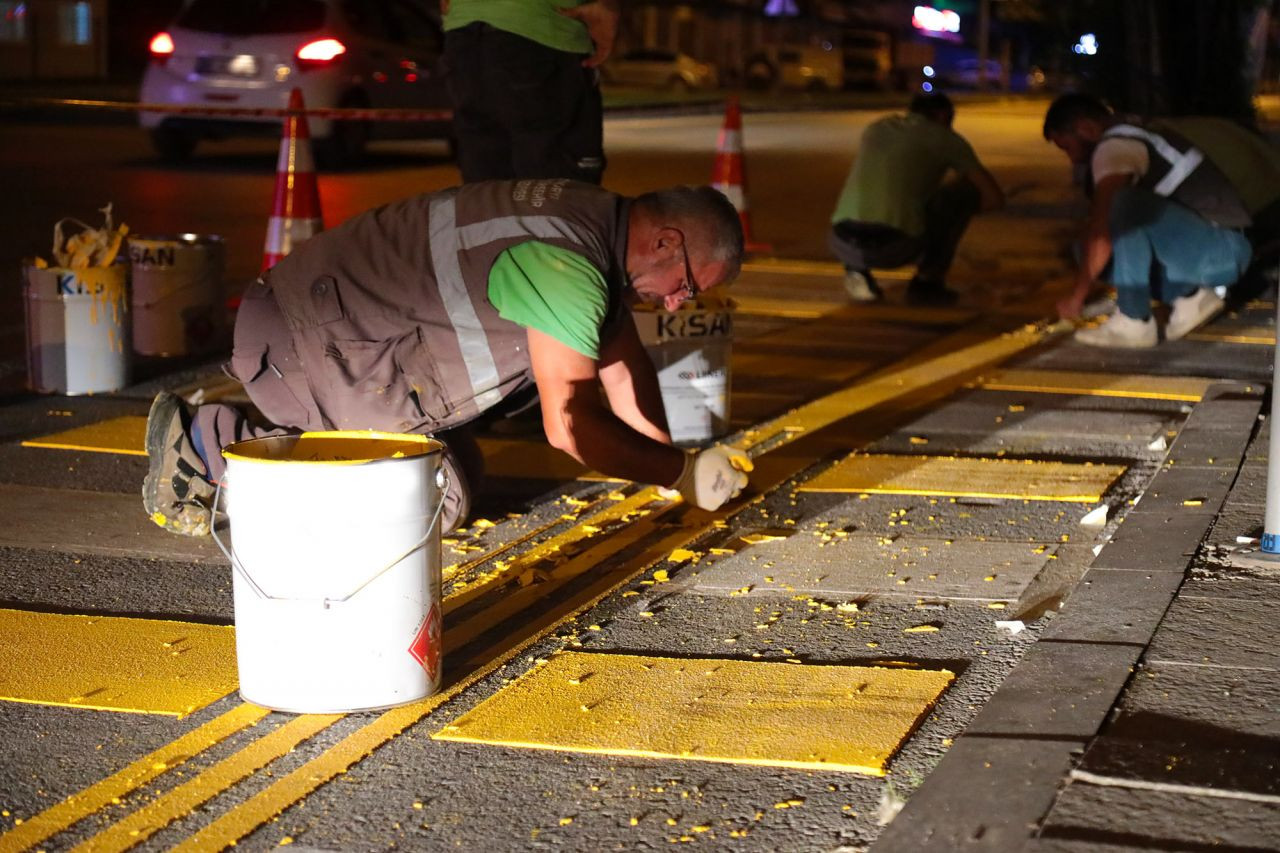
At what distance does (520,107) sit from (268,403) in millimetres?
1757

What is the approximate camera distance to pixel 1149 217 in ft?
29.4

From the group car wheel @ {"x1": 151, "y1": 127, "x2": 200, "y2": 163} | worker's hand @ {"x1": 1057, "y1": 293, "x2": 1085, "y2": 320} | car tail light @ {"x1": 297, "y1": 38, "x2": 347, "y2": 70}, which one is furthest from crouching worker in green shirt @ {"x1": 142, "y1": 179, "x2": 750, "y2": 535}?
car wheel @ {"x1": 151, "y1": 127, "x2": 200, "y2": 163}

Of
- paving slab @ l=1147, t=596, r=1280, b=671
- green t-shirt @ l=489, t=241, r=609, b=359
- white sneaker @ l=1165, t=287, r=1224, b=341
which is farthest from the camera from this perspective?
white sneaker @ l=1165, t=287, r=1224, b=341

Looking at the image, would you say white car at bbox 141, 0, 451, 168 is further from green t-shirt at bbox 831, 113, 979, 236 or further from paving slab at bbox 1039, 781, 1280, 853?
paving slab at bbox 1039, 781, 1280, 853

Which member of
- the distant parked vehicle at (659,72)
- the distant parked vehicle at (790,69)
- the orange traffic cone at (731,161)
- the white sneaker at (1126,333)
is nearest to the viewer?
the white sneaker at (1126,333)

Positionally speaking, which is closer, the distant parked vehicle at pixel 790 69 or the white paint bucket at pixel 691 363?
the white paint bucket at pixel 691 363

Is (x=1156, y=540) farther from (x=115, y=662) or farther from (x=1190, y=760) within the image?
(x=115, y=662)

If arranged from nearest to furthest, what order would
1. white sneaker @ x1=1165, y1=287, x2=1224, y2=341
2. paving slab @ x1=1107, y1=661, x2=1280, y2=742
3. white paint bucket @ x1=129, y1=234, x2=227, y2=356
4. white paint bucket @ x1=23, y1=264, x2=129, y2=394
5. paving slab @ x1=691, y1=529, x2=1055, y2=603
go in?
paving slab @ x1=1107, y1=661, x2=1280, y2=742
paving slab @ x1=691, y1=529, x2=1055, y2=603
white paint bucket @ x1=23, y1=264, x2=129, y2=394
white paint bucket @ x1=129, y1=234, x2=227, y2=356
white sneaker @ x1=1165, y1=287, x2=1224, y2=341

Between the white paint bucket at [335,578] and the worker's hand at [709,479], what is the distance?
1.30 metres

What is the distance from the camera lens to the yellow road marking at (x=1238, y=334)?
9.31 meters

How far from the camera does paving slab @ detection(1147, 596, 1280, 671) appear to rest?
12.9 feet

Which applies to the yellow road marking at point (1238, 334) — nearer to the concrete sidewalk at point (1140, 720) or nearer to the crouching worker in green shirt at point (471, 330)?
the concrete sidewalk at point (1140, 720)

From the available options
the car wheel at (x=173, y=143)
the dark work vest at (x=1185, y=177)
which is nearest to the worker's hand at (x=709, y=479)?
the dark work vest at (x=1185, y=177)

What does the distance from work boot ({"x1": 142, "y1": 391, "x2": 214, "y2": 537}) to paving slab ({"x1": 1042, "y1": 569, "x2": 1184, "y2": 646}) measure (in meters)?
2.44
